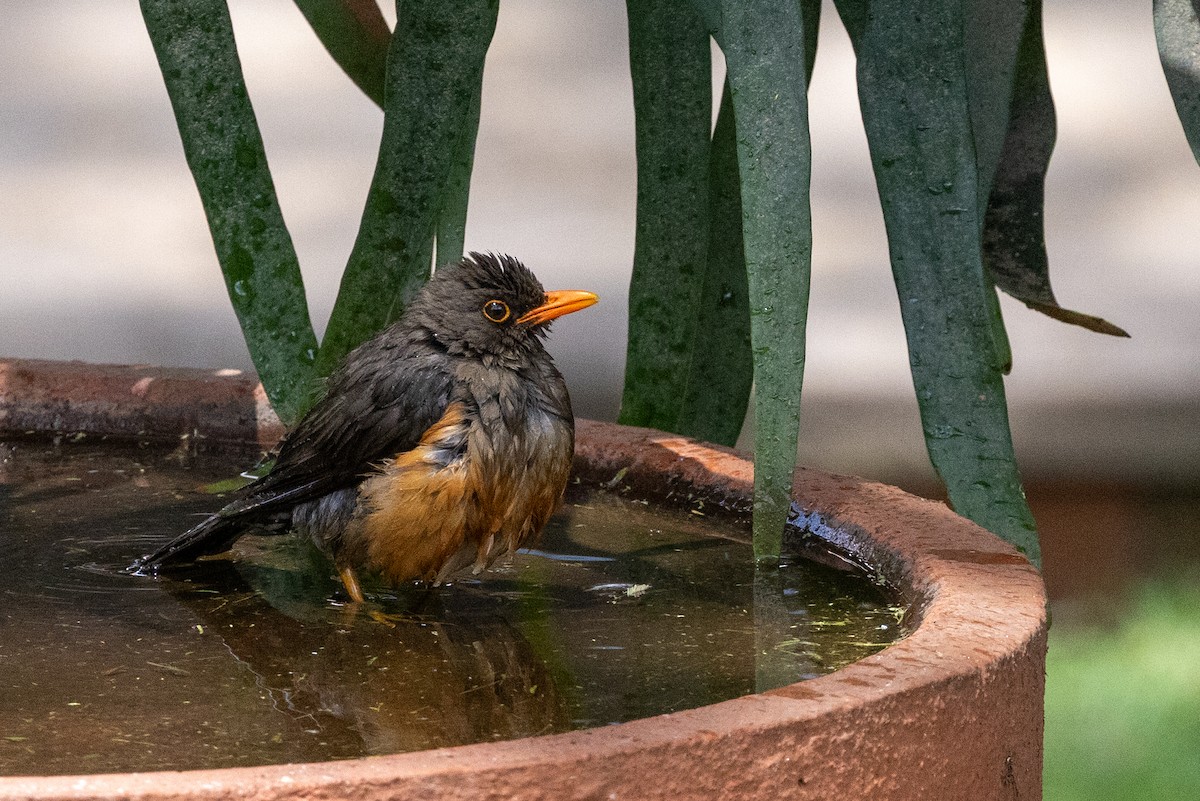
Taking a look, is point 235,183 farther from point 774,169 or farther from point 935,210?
point 935,210

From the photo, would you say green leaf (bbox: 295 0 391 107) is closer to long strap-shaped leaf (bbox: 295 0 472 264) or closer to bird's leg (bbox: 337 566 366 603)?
long strap-shaped leaf (bbox: 295 0 472 264)

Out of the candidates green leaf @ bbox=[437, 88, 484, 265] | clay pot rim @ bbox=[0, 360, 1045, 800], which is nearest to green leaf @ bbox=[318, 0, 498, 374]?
green leaf @ bbox=[437, 88, 484, 265]

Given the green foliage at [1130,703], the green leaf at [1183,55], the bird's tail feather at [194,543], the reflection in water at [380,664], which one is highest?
the green leaf at [1183,55]

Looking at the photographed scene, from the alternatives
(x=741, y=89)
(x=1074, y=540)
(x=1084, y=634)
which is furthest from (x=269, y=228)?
(x=1074, y=540)

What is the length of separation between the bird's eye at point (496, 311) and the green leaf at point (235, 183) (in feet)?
1.00

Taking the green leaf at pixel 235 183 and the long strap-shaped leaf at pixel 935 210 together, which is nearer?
the long strap-shaped leaf at pixel 935 210

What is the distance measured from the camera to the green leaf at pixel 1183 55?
2.69 metres

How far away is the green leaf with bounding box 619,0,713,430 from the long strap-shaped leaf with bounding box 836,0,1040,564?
0.62 metres

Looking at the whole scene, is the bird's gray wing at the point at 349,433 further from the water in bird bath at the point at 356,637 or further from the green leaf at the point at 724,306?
the green leaf at the point at 724,306

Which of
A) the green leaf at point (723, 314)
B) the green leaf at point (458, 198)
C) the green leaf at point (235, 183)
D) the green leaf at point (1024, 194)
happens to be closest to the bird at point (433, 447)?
the green leaf at point (235, 183)

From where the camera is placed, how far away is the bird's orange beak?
9.62 ft

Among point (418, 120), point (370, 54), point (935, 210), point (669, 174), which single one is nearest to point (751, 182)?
point (935, 210)

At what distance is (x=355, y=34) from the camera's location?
124 inches

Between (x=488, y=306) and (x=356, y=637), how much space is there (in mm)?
672
